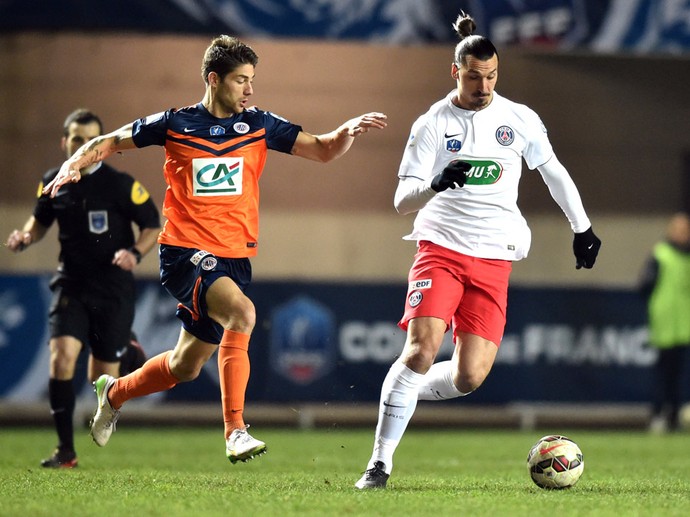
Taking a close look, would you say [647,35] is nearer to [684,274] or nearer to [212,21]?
[684,274]

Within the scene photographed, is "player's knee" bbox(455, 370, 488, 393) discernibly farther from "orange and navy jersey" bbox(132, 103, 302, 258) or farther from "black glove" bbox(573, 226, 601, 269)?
"orange and navy jersey" bbox(132, 103, 302, 258)

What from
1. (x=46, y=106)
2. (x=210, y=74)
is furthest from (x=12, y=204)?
(x=210, y=74)

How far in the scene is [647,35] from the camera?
13.6 metres

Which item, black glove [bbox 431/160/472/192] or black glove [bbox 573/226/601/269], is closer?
black glove [bbox 431/160/472/192]

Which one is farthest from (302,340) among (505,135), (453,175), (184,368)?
(453,175)

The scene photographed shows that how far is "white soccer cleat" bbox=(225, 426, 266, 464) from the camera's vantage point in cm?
633

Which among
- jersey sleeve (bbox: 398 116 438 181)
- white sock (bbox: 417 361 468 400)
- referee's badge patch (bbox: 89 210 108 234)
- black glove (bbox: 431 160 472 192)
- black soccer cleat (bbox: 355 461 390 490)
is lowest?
black soccer cleat (bbox: 355 461 390 490)

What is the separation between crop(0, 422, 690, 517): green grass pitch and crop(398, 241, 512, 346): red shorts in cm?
87

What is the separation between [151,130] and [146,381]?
1.39m

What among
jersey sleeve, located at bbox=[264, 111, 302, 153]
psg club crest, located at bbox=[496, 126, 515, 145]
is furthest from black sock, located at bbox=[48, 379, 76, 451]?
psg club crest, located at bbox=[496, 126, 515, 145]

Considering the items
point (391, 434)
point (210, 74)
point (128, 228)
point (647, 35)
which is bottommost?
point (391, 434)

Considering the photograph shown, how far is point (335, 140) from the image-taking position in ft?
22.8

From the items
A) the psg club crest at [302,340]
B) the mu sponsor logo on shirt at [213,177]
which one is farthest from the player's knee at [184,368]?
the psg club crest at [302,340]

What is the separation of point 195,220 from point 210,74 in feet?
2.57
